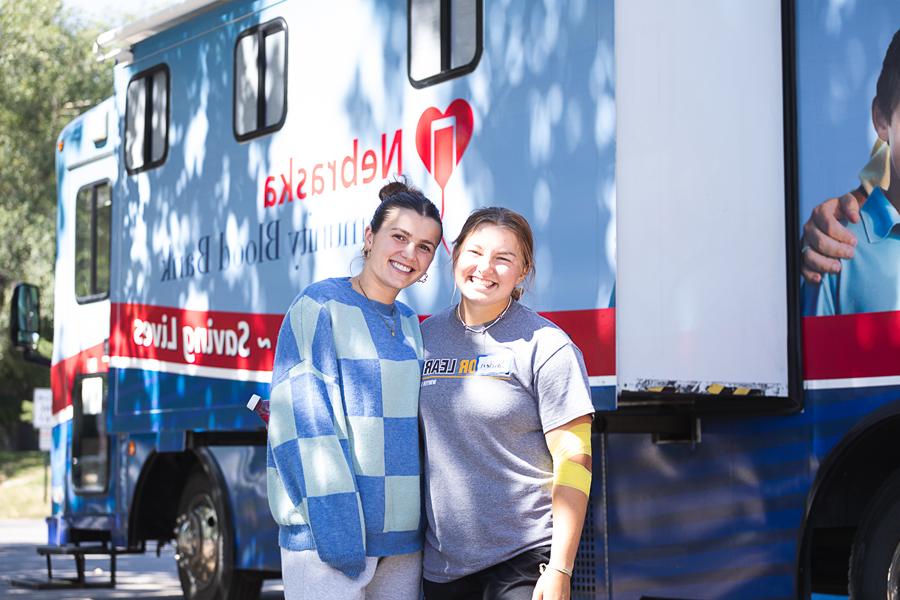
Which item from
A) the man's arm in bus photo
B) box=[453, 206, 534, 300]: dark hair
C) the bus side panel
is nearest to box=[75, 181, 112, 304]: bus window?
the bus side panel

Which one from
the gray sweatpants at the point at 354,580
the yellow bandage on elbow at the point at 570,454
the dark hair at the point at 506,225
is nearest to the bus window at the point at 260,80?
the dark hair at the point at 506,225

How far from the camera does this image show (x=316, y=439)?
11.6 feet

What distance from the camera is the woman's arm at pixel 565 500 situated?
3.40 m

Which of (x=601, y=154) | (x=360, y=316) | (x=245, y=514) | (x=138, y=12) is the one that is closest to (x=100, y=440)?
(x=245, y=514)

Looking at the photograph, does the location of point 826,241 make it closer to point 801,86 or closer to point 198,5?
point 801,86

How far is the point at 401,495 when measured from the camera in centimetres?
360

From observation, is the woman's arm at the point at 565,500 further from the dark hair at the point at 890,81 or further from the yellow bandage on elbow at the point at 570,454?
the dark hair at the point at 890,81

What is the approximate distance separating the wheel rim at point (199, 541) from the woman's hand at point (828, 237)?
437cm

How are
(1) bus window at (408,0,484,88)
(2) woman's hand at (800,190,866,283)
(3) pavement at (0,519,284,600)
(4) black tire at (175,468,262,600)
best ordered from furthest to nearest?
(3) pavement at (0,519,284,600), (4) black tire at (175,468,262,600), (1) bus window at (408,0,484,88), (2) woman's hand at (800,190,866,283)

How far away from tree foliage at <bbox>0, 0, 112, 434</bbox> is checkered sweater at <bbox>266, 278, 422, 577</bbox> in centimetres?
3077

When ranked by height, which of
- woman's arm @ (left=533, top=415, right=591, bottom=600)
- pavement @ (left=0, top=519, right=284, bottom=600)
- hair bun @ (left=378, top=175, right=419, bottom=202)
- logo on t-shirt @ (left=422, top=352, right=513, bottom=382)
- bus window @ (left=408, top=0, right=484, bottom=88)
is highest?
bus window @ (left=408, top=0, right=484, bottom=88)

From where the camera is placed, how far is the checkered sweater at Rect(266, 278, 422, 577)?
351cm

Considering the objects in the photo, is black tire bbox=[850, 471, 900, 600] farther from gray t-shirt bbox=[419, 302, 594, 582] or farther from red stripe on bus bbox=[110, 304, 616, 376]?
red stripe on bus bbox=[110, 304, 616, 376]

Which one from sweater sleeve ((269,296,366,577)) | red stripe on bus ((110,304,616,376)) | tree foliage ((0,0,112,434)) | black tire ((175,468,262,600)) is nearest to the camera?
sweater sleeve ((269,296,366,577))
